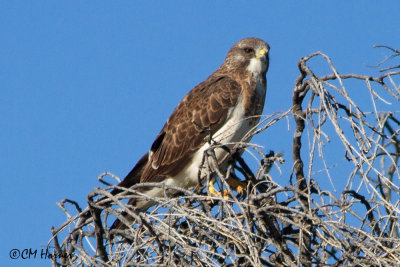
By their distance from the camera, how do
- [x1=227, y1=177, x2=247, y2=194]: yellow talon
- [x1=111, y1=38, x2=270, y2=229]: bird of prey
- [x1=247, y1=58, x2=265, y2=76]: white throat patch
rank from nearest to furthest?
1. [x1=227, y1=177, x2=247, y2=194]: yellow talon
2. [x1=111, y1=38, x2=270, y2=229]: bird of prey
3. [x1=247, y1=58, x2=265, y2=76]: white throat patch

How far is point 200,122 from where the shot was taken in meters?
6.68

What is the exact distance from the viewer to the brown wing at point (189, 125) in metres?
6.61

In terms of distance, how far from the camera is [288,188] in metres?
3.58

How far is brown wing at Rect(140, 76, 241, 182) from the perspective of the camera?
661 cm

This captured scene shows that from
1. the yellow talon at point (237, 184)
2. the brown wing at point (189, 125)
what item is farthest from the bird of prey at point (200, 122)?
the yellow talon at point (237, 184)

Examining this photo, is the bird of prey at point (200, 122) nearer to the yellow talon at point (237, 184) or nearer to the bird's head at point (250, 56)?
the bird's head at point (250, 56)

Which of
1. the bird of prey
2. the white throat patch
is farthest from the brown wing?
the white throat patch

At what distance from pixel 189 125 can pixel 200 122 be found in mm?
162

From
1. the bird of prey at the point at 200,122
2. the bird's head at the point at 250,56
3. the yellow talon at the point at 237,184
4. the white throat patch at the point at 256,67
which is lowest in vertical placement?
the yellow talon at the point at 237,184

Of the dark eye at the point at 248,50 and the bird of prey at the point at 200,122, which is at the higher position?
the dark eye at the point at 248,50

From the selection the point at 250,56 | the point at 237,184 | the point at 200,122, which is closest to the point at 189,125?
the point at 200,122

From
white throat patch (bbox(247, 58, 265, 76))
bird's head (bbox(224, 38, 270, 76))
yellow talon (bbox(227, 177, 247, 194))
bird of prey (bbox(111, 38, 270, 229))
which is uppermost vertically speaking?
bird's head (bbox(224, 38, 270, 76))

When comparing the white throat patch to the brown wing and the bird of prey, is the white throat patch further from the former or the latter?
the brown wing

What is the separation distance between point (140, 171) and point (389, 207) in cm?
374
